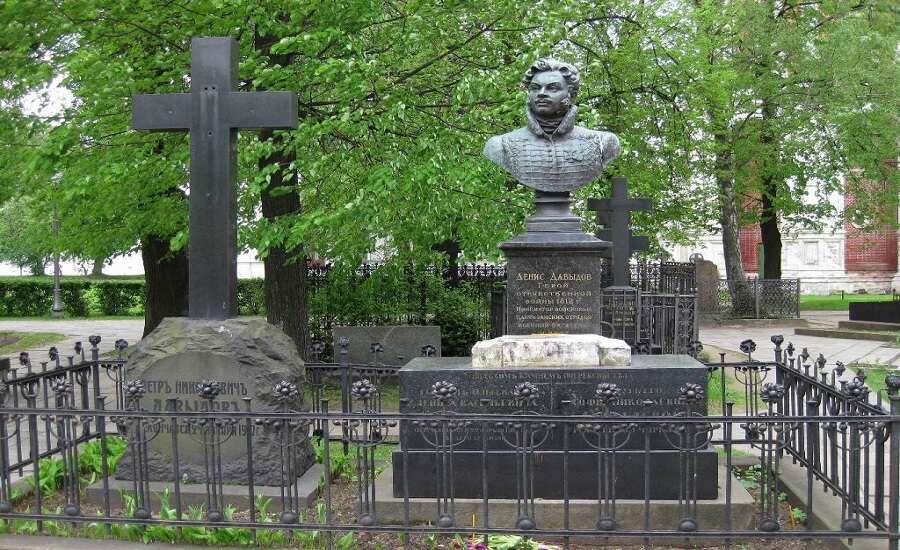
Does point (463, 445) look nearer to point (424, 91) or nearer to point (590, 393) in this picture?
point (590, 393)

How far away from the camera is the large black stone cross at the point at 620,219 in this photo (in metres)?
15.6

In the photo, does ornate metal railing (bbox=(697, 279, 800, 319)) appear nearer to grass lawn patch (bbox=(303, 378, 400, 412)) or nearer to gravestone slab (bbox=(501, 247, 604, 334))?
grass lawn patch (bbox=(303, 378, 400, 412))

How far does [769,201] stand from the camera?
2794 cm

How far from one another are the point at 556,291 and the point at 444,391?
1.66 meters

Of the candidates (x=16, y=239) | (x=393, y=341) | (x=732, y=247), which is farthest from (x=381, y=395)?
(x=16, y=239)

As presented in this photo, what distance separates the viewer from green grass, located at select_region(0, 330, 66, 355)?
1890 cm

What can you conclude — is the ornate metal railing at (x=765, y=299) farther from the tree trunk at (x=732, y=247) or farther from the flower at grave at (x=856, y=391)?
the flower at grave at (x=856, y=391)

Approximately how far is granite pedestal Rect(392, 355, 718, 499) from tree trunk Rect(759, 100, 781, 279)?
19.9 meters

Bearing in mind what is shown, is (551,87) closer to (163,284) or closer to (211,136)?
(211,136)

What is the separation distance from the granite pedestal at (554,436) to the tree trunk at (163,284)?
36.8 feet

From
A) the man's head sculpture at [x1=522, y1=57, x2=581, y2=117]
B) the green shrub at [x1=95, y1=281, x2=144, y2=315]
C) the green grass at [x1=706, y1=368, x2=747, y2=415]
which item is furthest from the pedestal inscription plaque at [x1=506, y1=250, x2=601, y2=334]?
the green shrub at [x1=95, y1=281, x2=144, y2=315]

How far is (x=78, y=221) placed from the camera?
1271cm

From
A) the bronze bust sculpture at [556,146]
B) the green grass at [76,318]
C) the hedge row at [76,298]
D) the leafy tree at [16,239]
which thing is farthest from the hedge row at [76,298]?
the bronze bust sculpture at [556,146]

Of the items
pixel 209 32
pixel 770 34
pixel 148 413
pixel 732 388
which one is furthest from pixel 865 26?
pixel 148 413
